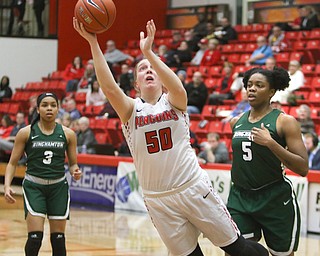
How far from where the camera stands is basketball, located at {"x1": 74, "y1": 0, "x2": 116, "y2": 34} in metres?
5.00

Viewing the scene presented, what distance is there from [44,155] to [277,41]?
1022cm

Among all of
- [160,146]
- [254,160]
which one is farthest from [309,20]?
[160,146]

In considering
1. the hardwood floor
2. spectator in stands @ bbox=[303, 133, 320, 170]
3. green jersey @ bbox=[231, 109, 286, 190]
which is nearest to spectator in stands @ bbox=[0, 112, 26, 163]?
the hardwood floor

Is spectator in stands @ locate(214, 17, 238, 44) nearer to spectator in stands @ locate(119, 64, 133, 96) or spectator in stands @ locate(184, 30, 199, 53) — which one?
spectator in stands @ locate(184, 30, 199, 53)

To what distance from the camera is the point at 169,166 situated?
521 cm

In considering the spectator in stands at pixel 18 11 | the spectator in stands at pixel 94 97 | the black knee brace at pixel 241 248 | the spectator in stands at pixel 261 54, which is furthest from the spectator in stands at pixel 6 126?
the black knee brace at pixel 241 248

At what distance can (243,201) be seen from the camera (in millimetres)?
5828

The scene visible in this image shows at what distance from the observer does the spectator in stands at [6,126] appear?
17.3 meters

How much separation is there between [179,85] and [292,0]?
15.0 m

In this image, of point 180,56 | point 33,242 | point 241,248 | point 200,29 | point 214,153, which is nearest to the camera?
point 241,248

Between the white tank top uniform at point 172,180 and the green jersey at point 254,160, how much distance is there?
1.65 feet

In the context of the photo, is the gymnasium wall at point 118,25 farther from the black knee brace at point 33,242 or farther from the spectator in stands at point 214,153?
the black knee brace at point 33,242

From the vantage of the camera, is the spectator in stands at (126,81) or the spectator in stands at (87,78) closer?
the spectator in stands at (126,81)

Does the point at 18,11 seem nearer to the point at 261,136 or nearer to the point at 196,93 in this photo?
the point at 196,93
